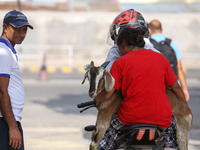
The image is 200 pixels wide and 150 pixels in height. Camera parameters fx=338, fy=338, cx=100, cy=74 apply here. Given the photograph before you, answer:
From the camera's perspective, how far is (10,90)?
2918 millimetres

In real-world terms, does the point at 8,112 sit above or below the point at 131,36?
below

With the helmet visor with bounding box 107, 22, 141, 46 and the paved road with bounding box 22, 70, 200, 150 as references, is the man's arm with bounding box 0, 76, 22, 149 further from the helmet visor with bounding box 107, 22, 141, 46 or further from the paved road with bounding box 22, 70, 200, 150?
the paved road with bounding box 22, 70, 200, 150

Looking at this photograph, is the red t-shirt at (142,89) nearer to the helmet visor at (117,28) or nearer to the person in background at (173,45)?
the helmet visor at (117,28)

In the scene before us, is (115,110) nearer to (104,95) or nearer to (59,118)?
(104,95)

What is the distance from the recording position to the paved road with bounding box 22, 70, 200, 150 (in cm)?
591

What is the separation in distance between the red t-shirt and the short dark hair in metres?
0.12

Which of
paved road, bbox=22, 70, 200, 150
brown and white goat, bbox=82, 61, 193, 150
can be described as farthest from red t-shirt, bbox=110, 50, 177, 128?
paved road, bbox=22, 70, 200, 150

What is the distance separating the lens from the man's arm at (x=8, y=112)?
2779 mm

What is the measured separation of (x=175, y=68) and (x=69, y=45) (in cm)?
2256

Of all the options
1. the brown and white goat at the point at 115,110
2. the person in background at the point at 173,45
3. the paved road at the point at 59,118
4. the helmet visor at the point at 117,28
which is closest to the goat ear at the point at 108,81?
the brown and white goat at the point at 115,110

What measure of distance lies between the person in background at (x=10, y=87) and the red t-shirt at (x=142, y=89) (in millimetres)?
890

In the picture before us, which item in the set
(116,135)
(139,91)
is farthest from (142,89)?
(116,135)

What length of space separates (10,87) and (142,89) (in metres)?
1.15

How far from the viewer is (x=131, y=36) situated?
8.83ft
